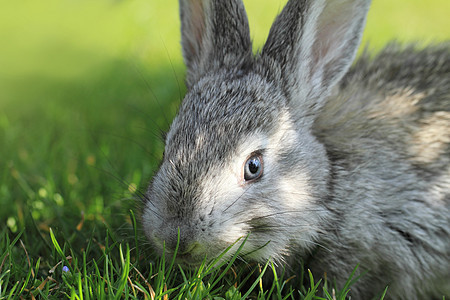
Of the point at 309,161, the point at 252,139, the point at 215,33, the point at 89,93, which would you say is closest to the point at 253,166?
the point at 252,139

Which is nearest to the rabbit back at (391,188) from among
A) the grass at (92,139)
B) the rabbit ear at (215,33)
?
the grass at (92,139)

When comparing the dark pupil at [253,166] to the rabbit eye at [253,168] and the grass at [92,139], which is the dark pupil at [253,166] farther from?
the grass at [92,139]

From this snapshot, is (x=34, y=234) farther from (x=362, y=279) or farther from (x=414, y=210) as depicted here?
(x=414, y=210)

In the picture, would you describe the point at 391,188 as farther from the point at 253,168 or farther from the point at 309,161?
the point at 253,168

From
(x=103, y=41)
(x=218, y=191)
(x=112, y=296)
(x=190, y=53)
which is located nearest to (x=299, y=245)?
(x=218, y=191)

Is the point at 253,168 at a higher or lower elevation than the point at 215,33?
lower
